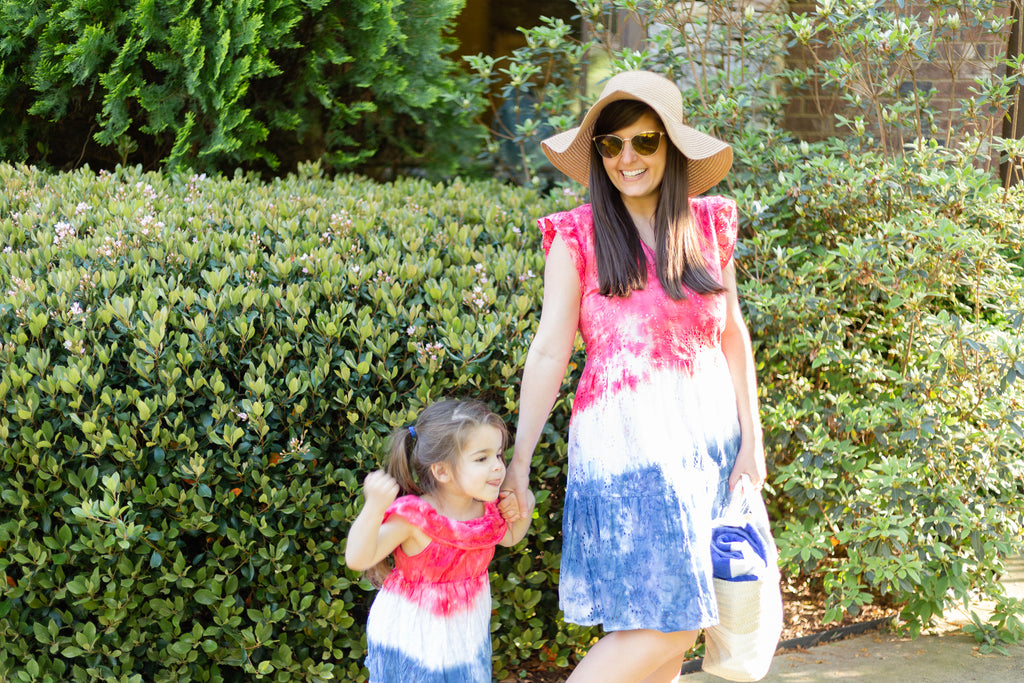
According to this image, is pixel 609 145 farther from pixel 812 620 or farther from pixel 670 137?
pixel 812 620

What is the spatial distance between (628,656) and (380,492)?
2.48ft

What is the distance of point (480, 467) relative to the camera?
8.04ft

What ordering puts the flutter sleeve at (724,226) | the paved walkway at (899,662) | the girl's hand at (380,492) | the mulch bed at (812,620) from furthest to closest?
the mulch bed at (812,620)
the paved walkway at (899,662)
the flutter sleeve at (724,226)
the girl's hand at (380,492)

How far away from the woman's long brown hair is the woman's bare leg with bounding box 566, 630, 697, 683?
87 cm

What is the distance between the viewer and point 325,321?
119 inches

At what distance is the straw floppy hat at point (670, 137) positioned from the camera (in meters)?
2.46

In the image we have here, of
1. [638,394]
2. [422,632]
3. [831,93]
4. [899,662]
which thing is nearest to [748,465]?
[638,394]

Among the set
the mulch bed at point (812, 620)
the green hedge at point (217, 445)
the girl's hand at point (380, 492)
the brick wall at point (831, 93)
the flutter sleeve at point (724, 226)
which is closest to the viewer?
the girl's hand at point (380, 492)

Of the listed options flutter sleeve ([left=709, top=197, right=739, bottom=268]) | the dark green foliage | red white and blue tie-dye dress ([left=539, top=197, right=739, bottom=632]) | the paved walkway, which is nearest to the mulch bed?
the paved walkway

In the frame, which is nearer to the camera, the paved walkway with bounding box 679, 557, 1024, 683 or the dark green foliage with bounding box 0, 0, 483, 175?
the paved walkway with bounding box 679, 557, 1024, 683

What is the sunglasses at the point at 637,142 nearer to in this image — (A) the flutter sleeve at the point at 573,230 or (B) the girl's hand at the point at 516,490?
(A) the flutter sleeve at the point at 573,230

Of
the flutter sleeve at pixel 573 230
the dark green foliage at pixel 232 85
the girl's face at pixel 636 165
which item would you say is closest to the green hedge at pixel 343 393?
the flutter sleeve at pixel 573 230

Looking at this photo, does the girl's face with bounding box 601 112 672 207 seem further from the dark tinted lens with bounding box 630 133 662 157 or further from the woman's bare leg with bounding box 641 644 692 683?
the woman's bare leg with bounding box 641 644 692 683

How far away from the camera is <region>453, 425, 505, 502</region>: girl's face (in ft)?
8.03
